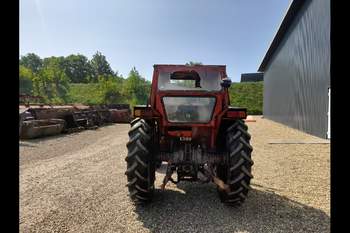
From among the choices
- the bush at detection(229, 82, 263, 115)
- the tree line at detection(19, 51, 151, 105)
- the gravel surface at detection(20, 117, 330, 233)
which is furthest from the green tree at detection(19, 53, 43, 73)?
the gravel surface at detection(20, 117, 330, 233)

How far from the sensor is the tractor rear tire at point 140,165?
4.11 m

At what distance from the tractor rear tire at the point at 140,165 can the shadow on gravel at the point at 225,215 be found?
0.25 meters

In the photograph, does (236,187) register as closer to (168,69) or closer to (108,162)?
(168,69)

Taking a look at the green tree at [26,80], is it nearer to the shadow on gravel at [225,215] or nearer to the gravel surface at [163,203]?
the gravel surface at [163,203]

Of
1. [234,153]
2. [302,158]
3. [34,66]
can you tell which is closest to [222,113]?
[234,153]

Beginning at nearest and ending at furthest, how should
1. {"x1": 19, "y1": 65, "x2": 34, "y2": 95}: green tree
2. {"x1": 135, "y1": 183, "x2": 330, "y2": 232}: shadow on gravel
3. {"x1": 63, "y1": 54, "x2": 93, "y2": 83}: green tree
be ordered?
{"x1": 135, "y1": 183, "x2": 330, "y2": 232}: shadow on gravel
{"x1": 19, "y1": 65, "x2": 34, "y2": 95}: green tree
{"x1": 63, "y1": 54, "x2": 93, "y2": 83}: green tree

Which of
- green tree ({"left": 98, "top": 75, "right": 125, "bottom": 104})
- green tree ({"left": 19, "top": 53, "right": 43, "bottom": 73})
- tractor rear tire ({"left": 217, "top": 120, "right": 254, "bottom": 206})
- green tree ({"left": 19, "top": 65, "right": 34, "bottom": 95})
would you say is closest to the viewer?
tractor rear tire ({"left": 217, "top": 120, "right": 254, "bottom": 206})

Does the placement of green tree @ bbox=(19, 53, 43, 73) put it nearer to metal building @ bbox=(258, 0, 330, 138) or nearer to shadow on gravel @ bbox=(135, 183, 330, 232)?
metal building @ bbox=(258, 0, 330, 138)

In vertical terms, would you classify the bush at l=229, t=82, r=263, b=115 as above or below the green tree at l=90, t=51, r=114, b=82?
below

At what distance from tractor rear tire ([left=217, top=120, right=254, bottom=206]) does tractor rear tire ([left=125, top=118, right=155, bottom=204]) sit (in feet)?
3.91

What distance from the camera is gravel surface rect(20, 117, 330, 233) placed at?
12.1 feet

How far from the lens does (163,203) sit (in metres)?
4.53

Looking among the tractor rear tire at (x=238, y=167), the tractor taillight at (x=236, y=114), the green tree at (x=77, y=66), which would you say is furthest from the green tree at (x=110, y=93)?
the green tree at (x=77, y=66)
